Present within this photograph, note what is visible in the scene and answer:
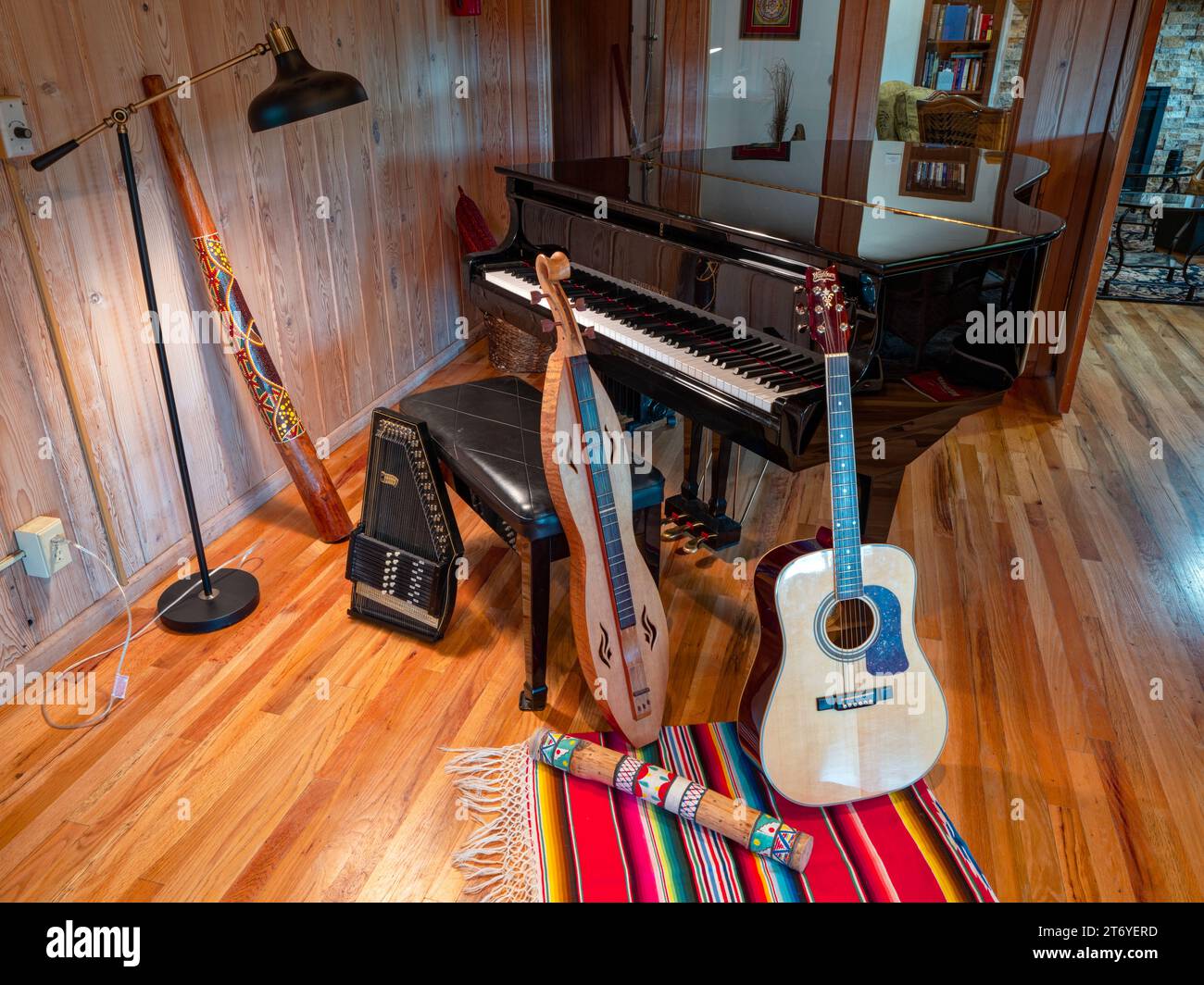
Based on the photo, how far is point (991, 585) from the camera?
2.51 metres

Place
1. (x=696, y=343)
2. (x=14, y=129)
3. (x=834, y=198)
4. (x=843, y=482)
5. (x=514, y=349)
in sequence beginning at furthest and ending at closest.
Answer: (x=514, y=349), (x=834, y=198), (x=696, y=343), (x=14, y=129), (x=843, y=482)

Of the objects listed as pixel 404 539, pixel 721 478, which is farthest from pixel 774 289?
pixel 404 539

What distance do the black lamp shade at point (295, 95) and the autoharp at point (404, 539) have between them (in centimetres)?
70

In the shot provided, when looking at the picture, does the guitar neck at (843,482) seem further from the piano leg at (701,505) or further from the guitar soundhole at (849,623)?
the piano leg at (701,505)

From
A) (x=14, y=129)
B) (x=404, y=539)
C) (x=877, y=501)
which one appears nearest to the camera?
(x=14, y=129)

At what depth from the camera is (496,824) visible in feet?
5.60

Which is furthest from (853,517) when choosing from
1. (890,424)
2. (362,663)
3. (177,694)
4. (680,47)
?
(680,47)

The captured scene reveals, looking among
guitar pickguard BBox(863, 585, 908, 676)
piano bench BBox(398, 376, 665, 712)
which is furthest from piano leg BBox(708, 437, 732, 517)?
guitar pickguard BBox(863, 585, 908, 676)

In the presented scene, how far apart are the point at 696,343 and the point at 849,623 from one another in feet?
2.63

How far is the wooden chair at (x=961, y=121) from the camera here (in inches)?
145

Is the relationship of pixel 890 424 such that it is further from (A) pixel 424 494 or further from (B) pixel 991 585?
(A) pixel 424 494

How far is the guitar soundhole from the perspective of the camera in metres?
1.69

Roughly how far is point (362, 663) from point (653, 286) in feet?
3.97

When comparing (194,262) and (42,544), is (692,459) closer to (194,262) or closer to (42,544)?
(194,262)
